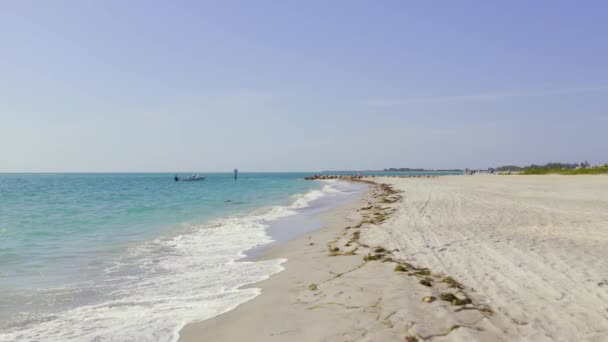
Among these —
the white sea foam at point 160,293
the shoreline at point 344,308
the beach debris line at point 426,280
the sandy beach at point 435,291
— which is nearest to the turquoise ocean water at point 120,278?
the white sea foam at point 160,293

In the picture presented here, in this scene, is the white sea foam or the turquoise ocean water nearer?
the white sea foam

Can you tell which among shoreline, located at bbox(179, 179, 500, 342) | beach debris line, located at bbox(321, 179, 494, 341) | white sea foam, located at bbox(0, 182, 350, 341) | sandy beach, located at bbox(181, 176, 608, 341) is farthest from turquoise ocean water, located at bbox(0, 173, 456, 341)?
beach debris line, located at bbox(321, 179, 494, 341)

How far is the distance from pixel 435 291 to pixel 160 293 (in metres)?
4.34

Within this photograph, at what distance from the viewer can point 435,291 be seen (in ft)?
18.9

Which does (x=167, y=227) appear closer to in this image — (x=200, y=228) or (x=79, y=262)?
(x=200, y=228)

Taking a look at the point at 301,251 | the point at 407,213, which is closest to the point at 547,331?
the point at 301,251

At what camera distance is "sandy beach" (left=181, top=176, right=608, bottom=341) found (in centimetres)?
447

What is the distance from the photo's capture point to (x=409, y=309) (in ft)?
16.5

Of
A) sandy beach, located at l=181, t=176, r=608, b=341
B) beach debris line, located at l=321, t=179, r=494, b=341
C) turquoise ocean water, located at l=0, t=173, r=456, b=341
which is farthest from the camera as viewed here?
turquoise ocean water, located at l=0, t=173, r=456, b=341

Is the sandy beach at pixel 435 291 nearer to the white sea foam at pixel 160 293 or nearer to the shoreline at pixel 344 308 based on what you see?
the shoreline at pixel 344 308

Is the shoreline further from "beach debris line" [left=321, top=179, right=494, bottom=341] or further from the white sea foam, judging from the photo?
the white sea foam

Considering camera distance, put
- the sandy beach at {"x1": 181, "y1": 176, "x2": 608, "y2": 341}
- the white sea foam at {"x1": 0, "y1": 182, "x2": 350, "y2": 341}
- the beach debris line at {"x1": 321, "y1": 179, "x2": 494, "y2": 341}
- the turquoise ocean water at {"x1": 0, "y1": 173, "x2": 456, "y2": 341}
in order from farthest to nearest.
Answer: the turquoise ocean water at {"x1": 0, "y1": 173, "x2": 456, "y2": 341}, the white sea foam at {"x1": 0, "y1": 182, "x2": 350, "y2": 341}, the beach debris line at {"x1": 321, "y1": 179, "x2": 494, "y2": 341}, the sandy beach at {"x1": 181, "y1": 176, "x2": 608, "y2": 341}

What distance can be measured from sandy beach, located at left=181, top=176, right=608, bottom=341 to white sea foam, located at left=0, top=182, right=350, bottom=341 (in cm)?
45

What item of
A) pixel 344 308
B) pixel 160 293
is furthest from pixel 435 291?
pixel 160 293
